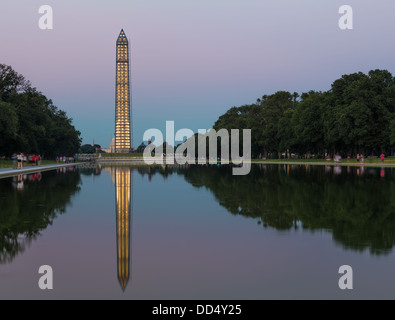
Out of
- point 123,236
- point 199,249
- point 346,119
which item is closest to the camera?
point 199,249

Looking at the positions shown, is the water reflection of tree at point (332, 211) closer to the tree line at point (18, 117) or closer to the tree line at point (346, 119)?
the tree line at point (18, 117)

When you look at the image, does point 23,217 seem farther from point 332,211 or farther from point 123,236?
point 332,211

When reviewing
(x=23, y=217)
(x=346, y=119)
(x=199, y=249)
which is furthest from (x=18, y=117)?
(x=199, y=249)

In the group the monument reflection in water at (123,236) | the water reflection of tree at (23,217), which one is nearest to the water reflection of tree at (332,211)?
the monument reflection in water at (123,236)

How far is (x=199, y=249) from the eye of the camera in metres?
8.59

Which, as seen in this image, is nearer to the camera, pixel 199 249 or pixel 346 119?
pixel 199 249

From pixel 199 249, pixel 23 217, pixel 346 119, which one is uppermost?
pixel 346 119

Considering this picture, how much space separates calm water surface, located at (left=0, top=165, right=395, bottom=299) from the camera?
613 cm

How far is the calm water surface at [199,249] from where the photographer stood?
6133 millimetres

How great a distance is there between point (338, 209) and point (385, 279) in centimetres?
762

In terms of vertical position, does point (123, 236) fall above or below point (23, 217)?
below

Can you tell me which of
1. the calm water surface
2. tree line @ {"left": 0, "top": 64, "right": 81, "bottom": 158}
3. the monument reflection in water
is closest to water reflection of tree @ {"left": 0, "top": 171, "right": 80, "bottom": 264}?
the calm water surface

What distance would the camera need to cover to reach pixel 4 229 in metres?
10.5

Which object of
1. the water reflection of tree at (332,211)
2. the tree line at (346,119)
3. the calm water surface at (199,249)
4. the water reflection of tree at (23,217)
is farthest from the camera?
the tree line at (346,119)
